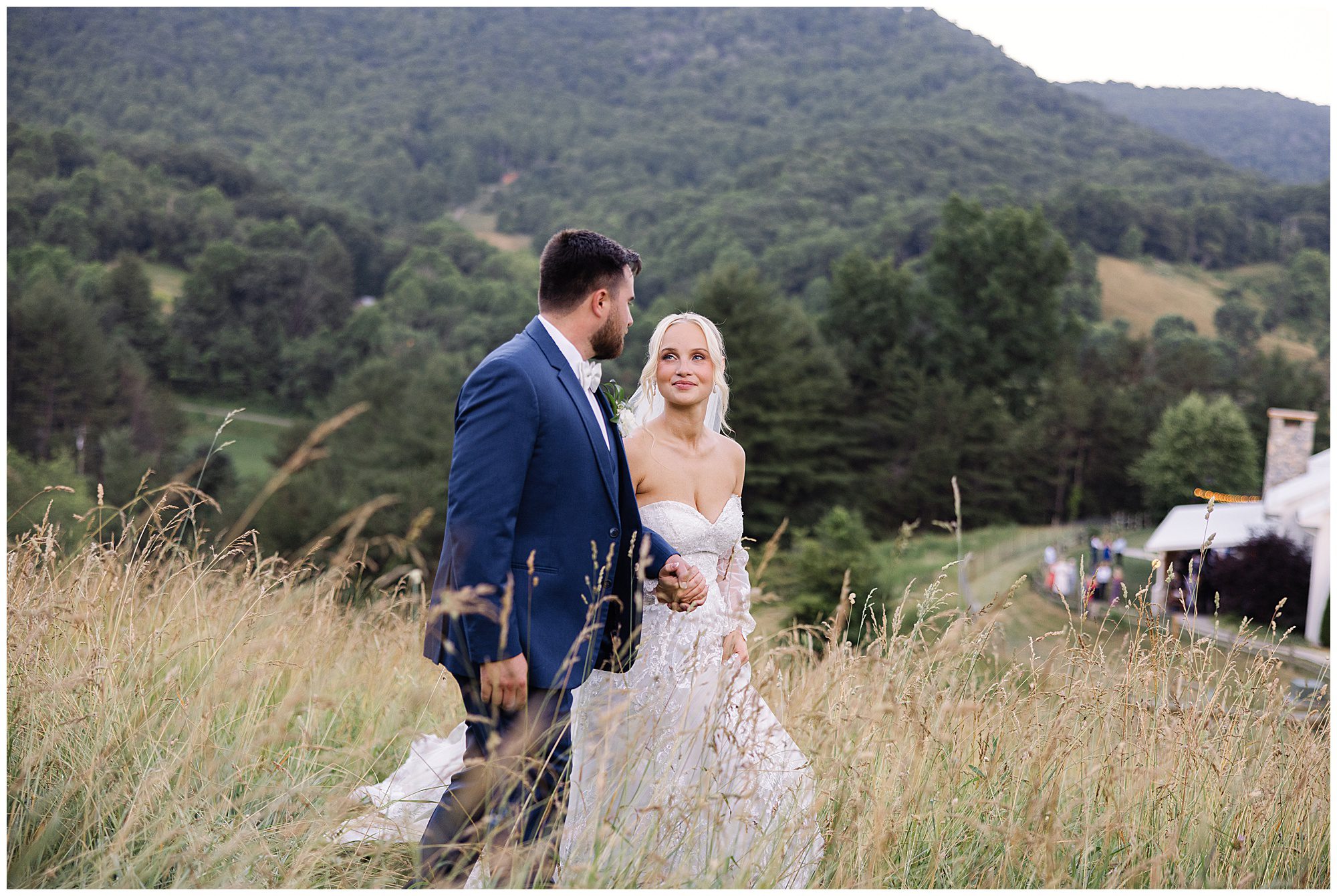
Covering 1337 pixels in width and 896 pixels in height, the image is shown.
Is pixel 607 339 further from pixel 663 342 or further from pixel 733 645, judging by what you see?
pixel 733 645

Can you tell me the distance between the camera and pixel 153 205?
254 feet

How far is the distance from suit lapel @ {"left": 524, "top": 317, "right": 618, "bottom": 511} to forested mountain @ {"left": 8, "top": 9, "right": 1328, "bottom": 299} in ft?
218

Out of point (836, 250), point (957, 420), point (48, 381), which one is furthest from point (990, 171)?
point (48, 381)

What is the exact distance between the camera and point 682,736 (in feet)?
9.21

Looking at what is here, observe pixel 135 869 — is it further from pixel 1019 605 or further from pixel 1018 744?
pixel 1019 605

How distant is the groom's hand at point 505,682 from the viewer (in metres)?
2.48

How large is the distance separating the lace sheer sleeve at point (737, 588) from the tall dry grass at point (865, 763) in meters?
0.17

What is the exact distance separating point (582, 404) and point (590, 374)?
7.0 inches

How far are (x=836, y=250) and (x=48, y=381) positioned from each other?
54.3 meters

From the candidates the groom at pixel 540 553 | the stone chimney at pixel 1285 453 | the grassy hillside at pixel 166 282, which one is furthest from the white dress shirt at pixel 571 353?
the grassy hillside at pixel 166 282

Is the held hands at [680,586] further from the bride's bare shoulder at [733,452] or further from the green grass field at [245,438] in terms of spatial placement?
the green grass field at [245,438]

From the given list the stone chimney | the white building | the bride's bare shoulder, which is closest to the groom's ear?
the bride's bare shoulder

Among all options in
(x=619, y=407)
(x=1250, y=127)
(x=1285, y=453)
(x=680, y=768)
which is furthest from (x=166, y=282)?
(x=1250, y=127)

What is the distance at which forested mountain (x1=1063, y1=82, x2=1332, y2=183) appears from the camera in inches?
5305
